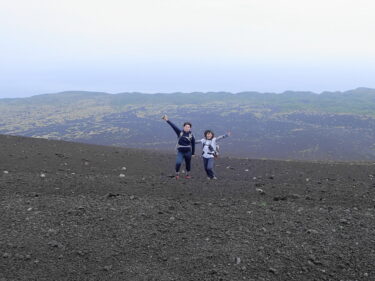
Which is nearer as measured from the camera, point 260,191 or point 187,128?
point 260,191

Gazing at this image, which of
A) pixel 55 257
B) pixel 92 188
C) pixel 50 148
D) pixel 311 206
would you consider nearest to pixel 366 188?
pixel 311 206

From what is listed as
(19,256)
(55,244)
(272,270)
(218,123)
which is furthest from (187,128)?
(218,123)

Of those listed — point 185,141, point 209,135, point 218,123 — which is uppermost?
point 209,135

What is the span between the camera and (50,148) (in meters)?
17.4

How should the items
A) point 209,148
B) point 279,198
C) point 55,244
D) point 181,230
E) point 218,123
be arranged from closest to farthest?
point 55,244 < point 181,230 < point 279,198 < point 209,148 < point 218,123

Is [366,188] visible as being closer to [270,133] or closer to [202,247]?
[202,247]

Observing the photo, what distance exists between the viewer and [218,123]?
178 ft

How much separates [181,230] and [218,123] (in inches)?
1896

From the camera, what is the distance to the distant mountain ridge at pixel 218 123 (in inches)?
1479

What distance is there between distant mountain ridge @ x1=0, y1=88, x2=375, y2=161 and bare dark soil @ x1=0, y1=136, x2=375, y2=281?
76.0 ft

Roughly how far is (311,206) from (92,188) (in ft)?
17.2

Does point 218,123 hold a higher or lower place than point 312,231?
higher

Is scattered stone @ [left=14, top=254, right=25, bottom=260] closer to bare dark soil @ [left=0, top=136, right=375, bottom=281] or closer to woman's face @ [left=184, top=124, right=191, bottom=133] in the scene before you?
bare dark soil @ [left=0, top=136, right=375, bottom=281]

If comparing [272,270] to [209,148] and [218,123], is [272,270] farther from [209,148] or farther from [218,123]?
[218,123]
